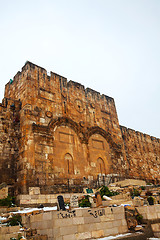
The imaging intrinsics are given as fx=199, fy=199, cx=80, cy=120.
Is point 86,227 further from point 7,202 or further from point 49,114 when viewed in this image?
point 49,114

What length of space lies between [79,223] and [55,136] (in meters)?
6.92

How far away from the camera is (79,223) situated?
6488mm

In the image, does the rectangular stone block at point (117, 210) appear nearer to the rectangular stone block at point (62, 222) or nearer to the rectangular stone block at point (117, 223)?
the rectangular stone block at point (117, 223)

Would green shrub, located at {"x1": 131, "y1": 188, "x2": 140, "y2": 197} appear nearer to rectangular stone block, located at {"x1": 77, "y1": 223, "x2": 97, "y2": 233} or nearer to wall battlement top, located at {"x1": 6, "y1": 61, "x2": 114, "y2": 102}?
rectangular stone block, located at {"x1": 77, "y1": 223, "x2": 97, "y2": 233}

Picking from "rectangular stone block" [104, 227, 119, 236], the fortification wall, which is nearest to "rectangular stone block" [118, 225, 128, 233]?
"rectangular stone block" [104, 227, 119, 236]

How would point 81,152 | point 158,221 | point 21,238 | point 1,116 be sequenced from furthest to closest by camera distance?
point 81,152, point 1,116, point 158,221, point 21,238

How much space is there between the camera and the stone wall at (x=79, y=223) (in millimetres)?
6098

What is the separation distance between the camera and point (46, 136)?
12.2 metres

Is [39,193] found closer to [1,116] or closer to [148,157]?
[1,116]

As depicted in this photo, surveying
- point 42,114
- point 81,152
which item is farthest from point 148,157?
point 42,114

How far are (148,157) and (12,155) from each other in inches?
665

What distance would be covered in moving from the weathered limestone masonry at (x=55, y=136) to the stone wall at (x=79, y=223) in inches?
167

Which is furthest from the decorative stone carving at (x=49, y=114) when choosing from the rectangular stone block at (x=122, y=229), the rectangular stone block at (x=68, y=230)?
the rectangular stone block at (x=122, y=229)

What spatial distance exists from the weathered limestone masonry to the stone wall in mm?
4245
